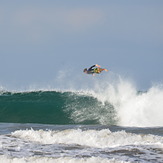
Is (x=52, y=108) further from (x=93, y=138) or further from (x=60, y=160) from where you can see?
(x=60, y=160)

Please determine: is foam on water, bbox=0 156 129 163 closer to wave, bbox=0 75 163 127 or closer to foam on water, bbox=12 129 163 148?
foam on water, bbox=12 129 163 148

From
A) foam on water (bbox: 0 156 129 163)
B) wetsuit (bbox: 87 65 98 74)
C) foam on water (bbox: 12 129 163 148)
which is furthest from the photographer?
wetsuit (bbox: 87 65 98 74)

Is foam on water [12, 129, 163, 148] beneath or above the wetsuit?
beneath

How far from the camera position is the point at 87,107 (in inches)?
1048

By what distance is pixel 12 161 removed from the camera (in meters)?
11.0

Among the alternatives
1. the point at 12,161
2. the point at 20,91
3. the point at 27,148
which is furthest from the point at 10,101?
the point at 12,161

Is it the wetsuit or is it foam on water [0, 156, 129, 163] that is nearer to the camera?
foam on water [0, 156, 129, 163]

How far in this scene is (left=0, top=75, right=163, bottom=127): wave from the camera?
24828 mm

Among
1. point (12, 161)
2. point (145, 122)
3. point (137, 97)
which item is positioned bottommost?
point (12, 161)

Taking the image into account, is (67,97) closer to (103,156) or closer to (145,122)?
(145,122)

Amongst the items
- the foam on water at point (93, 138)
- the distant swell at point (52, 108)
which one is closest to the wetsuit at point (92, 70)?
the distant swell at point (52, 108)

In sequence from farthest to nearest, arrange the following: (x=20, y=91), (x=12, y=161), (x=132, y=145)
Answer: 1. (x=20, y=91)
2. (x=132, y=145)
3. (x=12, y=161)

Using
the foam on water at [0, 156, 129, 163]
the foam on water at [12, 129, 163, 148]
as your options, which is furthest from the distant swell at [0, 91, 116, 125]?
the foam on water at [0, 156, 129, 163]

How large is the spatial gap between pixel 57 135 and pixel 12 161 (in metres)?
3.70
